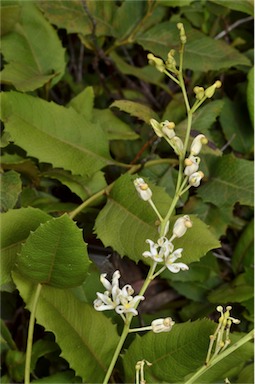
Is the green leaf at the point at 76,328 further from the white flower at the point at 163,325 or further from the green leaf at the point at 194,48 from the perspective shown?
the green leaf at the point at 194,48

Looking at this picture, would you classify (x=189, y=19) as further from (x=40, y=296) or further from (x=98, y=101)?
(x=40, y=296)

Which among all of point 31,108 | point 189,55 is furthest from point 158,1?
point 31,108

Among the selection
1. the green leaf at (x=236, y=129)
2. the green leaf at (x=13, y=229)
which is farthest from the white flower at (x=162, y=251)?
the green leaf at (x=236, y=129)

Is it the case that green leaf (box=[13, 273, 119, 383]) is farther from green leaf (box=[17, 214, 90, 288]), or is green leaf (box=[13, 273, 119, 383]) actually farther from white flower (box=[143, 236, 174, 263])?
white flower (box=[143, 236, 174, 263])

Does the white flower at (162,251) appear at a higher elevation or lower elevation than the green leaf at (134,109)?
higher

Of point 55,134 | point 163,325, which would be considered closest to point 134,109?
point 55,134
